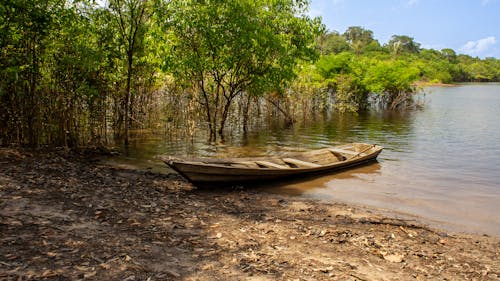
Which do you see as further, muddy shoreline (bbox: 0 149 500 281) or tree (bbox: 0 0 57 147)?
tree (bbox: 0 0 57 147)

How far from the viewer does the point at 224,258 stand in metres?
4.95

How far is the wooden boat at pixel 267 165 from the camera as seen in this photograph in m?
8.49

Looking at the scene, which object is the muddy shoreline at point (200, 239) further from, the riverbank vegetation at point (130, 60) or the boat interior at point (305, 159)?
the riverbank vegetation at point (130, 60)

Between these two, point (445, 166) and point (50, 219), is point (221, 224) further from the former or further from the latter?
point (445, 166)

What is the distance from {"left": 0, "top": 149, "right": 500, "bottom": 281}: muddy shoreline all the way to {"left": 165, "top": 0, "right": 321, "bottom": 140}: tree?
296 inches

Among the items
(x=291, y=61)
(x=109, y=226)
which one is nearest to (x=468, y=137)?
(x=291, y=61)

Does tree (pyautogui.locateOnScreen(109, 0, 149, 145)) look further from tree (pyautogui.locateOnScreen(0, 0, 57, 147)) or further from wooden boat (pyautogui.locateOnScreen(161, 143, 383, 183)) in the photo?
wooden boat (pyautogui.locateOnScreen(161, 143, 383, 183))

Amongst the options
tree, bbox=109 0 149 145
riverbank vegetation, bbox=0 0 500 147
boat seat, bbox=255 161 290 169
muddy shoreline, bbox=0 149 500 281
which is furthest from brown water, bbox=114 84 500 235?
tree, bbox=109 0 149 145

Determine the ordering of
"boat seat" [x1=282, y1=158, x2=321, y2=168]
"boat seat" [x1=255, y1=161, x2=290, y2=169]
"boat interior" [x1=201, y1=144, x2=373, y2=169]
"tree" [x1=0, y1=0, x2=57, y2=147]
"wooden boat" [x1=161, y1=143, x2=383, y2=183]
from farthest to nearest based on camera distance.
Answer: "boat seat" [x1=282, y1=158, x2=321, y2=168], "boat seat" [x1=255, y1=161, x2=290, y2=169], "boat interior" [x1=201, y1=144, x2=373, y2=169], "tree" [x1=0, y1=0, x2=57, y2=147], "wooden boat" [x1=161, y1=143, x2=383, y2=183]

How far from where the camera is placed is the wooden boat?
27.9 ft

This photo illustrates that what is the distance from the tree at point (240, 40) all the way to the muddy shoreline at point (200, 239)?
7.51 metres

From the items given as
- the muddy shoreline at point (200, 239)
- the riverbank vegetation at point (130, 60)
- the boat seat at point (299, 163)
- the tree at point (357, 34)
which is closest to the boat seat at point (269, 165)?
the boat seat at point (299, 163)

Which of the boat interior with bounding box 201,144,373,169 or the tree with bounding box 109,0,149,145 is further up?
the tree with bounding box 109,0,149,145

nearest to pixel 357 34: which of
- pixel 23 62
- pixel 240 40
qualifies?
pixel 240 40
